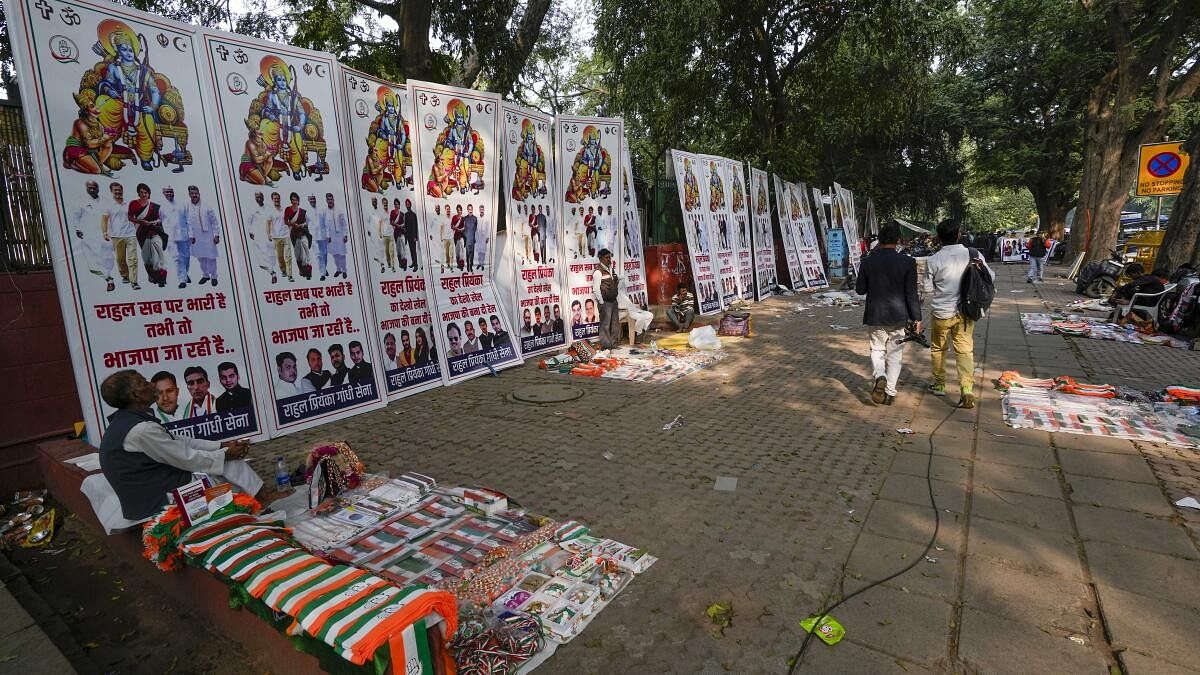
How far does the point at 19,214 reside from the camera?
4.60 metres

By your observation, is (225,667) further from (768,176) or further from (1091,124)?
(1091,124)

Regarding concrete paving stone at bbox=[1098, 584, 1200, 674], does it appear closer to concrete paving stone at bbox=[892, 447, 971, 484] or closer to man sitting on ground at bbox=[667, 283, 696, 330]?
concrete paving stone at bbox=[892, 447, 971, 484]

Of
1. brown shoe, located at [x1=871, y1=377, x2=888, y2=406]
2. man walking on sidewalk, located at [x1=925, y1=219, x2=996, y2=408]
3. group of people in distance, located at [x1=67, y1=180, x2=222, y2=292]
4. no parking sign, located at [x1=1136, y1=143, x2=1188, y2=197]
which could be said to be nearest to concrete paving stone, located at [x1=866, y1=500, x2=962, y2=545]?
brown shoe, located at [x1=871, y1=377, x2=888, y2=406]

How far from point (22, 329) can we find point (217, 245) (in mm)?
1529

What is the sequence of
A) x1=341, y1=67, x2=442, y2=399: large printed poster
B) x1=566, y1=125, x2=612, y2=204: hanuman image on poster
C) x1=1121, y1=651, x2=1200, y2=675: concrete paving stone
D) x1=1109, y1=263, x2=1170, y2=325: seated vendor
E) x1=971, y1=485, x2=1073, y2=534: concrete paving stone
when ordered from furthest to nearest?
1. x1=1109, y1=263, x2=1170, y2=325: seated vendor
2. x1=566, y1=125, x2=612, y2=204: hanuman image on poster
3. x1=341, y1=67, x2=442, y2=399: large printed poster
4. x1=971, y1=485, x2=1073, y2=534: concrete paving stone
5. x1=1121, y1=651, x2=1200, y2=675: concrete paving stone

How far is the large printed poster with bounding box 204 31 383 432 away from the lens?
534cm

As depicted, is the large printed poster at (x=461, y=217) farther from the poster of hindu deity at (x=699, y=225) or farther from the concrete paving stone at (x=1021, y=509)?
the concrete paving stone at (x=1021, y=509)

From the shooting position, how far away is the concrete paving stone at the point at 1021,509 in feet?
11.7

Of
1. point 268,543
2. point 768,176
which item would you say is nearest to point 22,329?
point 268,543

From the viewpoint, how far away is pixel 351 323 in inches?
243

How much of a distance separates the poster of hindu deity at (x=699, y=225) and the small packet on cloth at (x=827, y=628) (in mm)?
9843

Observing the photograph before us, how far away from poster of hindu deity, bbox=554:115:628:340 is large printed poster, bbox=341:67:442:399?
9.59ft

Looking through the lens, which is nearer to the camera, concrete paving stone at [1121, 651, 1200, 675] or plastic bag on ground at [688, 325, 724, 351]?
concrete paving stone at [1121, 651, 1200, 675]

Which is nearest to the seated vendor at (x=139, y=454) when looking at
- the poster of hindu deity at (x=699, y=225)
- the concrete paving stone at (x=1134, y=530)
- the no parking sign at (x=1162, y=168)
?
the concrete paving stone at (x=1134, y=530)
